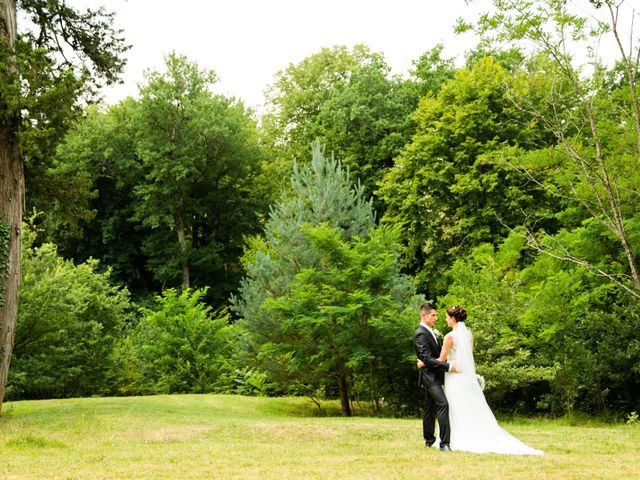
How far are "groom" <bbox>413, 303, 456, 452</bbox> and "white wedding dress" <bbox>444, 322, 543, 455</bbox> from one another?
5.4 inches

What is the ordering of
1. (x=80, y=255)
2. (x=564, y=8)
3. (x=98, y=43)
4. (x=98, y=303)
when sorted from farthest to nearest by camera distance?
(x=80, y=255) → (x=98, y=303) → (x=98, y=43) → (x=564, y=8)

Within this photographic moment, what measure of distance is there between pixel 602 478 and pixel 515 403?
13403 millimetres

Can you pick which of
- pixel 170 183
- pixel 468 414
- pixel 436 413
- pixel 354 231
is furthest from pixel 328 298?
pixel 170 183

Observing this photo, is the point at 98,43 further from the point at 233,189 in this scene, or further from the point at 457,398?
the point at 233,189

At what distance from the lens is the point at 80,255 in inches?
1724

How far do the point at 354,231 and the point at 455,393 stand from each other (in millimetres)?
11622

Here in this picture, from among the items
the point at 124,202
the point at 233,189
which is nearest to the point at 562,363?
the point at 233,189

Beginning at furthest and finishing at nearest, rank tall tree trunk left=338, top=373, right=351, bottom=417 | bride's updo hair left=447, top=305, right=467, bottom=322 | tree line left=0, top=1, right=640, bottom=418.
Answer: tall tree trunk left=338, top=373, right=351, bottom=417, tree line left=0, top=1, right=640, bottom=418, bride's updo hair left=447, top=305, right=467, bottom=322

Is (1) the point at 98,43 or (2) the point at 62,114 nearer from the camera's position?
(2) the point at 62,114

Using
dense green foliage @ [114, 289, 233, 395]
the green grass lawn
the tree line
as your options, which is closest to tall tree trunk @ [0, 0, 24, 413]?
the tree line

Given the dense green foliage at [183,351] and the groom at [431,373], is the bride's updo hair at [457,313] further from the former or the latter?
the dense green foliage at [183,351]

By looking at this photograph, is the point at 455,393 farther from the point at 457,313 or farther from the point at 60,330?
the point at 60,330

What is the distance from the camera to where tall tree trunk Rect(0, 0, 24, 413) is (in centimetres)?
1656

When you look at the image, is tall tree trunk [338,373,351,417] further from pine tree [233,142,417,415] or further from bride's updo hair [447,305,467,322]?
bride's updo hair [447,305,467,322]
